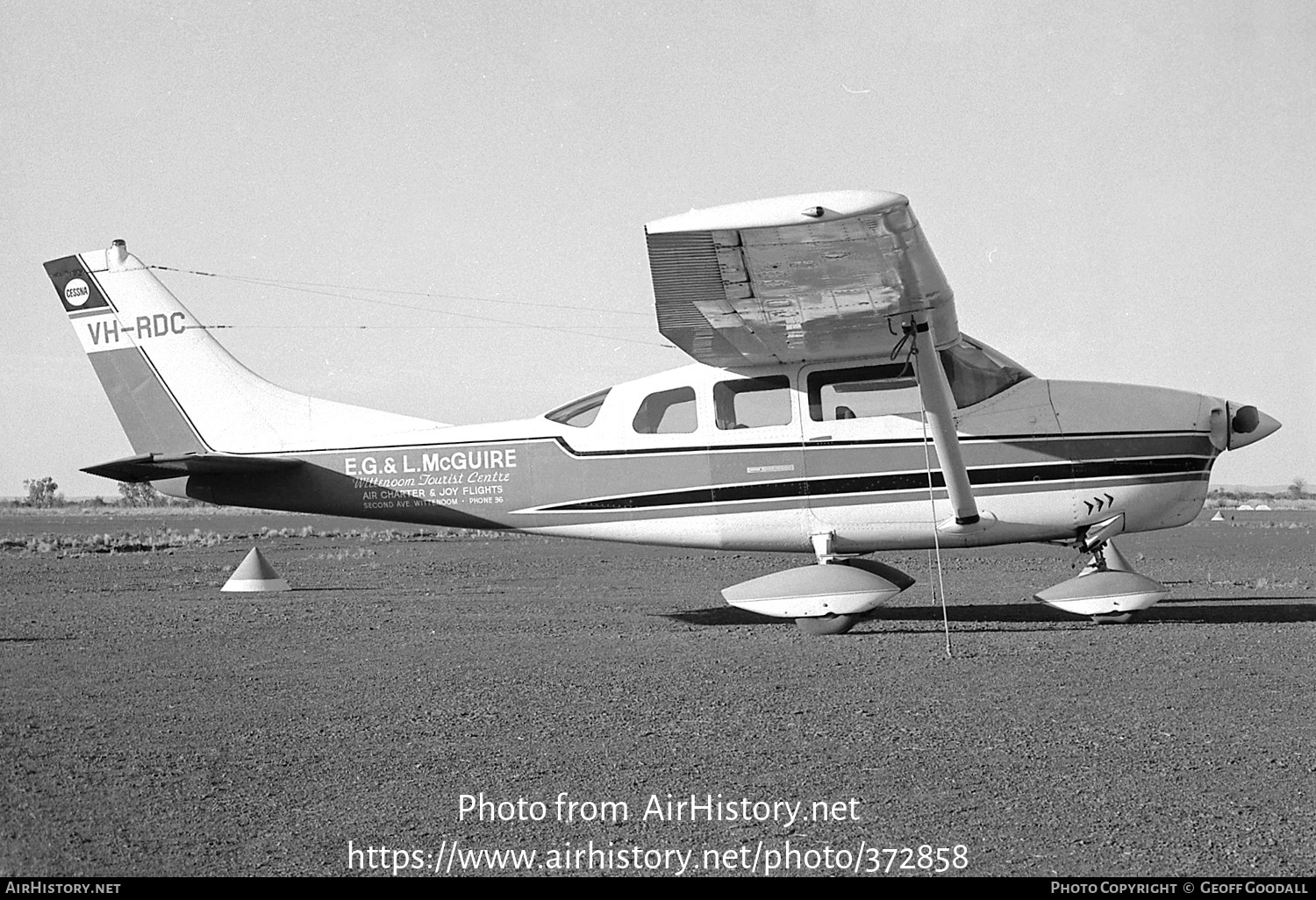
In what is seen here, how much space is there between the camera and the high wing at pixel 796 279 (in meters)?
7.28

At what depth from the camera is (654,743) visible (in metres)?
5.71

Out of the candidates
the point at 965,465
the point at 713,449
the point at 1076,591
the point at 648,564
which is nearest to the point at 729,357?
the point at 713,449

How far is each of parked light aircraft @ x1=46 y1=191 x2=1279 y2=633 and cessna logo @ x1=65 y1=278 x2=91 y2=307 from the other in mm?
21

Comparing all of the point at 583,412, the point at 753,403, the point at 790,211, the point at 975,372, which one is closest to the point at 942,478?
the point at 975,372

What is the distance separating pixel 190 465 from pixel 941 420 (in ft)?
24.6

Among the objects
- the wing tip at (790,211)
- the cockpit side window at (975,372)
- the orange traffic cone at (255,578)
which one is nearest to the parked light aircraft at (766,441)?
the cockpit side window at (975,372)

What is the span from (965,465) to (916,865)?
734 cm

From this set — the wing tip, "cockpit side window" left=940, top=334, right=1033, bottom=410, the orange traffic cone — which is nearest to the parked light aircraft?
"cockpit side window" left=940, top=334, right=1033, bottom=410

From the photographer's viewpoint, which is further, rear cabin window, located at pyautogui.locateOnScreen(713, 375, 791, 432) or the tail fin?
the tail fin

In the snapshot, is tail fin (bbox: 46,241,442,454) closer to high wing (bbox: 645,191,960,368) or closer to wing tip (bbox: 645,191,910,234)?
high wing (bbox: 645,191,960,368)

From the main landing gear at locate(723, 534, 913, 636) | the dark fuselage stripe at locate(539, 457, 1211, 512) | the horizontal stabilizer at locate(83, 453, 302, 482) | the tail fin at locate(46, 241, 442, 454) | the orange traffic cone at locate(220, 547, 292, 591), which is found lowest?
the orange traffic cone at locate(220, 547, 292, 591)

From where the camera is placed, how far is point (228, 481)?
12.3 meters

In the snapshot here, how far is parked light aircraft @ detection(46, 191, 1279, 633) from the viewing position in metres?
9.84

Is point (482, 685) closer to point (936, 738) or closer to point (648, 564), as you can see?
point (936, 738)
